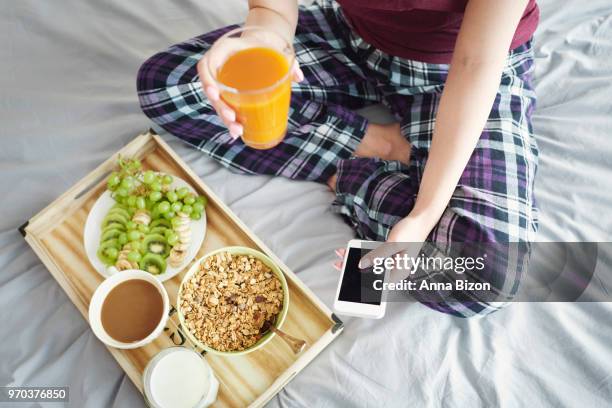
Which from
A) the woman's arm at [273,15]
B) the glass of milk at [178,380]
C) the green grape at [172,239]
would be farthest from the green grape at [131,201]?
the woman's arm at [273,15]

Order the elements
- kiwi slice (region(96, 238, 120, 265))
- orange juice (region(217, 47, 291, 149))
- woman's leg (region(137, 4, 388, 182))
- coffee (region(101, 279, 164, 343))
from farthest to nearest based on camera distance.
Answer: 1. woman's leg (region(137, 4, 388, 182))
2. kiwi slice (region(96, 238, 120, 265))
3. coffee (region(101, 279, 164, 343))
4. orange juice (region(217, 47, 291, 149))

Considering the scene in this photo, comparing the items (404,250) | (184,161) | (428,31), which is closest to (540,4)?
(428,31)

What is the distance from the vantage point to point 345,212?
1.13 m

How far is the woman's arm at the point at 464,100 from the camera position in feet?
2.64

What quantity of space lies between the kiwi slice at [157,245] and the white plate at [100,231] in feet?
0.13

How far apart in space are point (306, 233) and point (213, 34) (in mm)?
540

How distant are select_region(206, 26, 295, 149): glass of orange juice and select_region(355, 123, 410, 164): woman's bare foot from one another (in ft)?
1.56

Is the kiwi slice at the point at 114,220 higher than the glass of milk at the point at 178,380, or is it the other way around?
the kiwi slice at the point at 114,220

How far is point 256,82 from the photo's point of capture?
0.72 meters

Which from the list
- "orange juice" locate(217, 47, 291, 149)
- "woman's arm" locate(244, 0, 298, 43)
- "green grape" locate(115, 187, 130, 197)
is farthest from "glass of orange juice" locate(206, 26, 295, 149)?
"green grape" locate(115, 187, 130, 197)

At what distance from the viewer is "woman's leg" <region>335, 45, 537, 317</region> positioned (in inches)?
37.8

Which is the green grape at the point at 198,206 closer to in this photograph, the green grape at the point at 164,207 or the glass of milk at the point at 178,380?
the green grape at the point at 164,207

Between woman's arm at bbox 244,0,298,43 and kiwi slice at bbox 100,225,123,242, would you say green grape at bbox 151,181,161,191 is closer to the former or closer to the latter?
kiwi slice at bbox 100,225,123,242

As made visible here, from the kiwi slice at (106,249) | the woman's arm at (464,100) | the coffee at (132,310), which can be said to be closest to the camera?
the woman's arm at (464,100)
